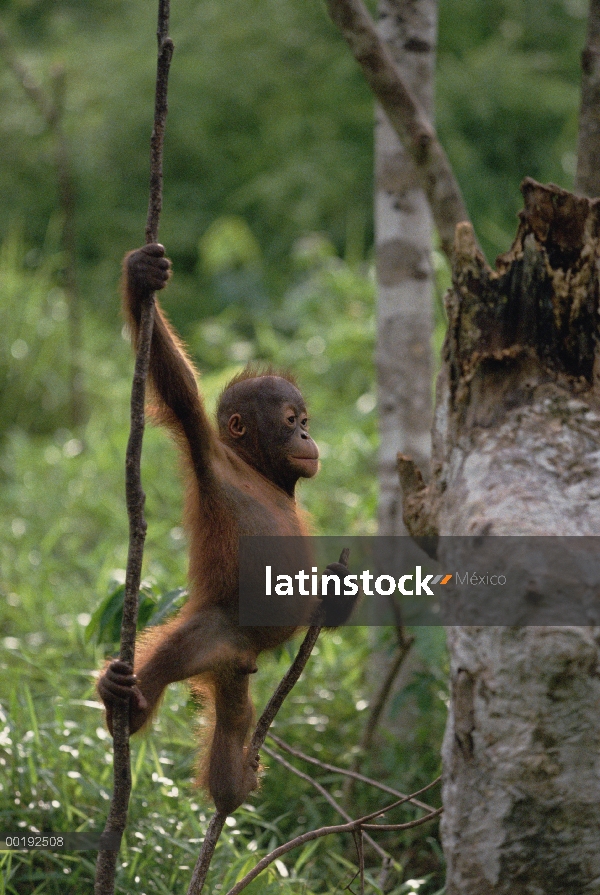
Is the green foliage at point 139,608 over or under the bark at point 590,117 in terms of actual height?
under

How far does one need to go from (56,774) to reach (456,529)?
1.92 meters

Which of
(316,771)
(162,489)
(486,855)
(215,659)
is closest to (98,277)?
(162,489)

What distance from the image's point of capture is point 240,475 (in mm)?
2758

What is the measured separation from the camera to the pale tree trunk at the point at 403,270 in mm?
3986

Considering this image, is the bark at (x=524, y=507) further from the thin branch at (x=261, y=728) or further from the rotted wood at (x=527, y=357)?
the thin branch at (x=261, y=728)

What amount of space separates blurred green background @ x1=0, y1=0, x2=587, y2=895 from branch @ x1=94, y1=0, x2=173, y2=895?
821 mm

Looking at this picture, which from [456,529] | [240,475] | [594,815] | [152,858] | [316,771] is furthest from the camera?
[316,771]

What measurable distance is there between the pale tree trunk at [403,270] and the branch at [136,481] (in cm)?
209

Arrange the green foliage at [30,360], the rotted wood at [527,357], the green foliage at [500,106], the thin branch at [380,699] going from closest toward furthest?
the rotted wood at [527,357], the thin branch at [380,699], the green foliage at [30,360], the green foliage at [500,106]

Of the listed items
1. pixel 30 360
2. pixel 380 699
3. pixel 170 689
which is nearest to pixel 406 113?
pixel 380 699

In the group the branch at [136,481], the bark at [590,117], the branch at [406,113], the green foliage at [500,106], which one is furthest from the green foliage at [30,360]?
the branch at [136,481]

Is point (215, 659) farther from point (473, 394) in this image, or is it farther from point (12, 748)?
point (12, 748)

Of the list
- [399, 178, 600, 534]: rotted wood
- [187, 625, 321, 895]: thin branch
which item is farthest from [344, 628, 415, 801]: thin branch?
[399, 178, 600, 534]: rotted wood

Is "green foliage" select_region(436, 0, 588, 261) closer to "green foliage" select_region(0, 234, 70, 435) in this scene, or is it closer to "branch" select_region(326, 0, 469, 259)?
"green foliage" select_region(0, 234, 70, 435)
